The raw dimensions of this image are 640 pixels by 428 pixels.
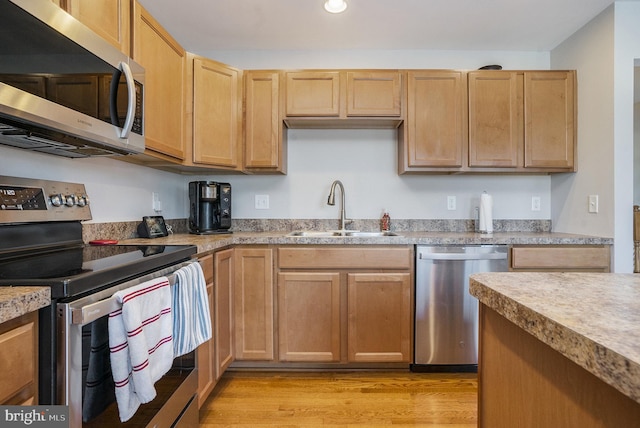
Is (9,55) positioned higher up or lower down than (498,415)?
higher up

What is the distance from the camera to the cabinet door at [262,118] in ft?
7.50

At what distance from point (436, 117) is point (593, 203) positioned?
1.18 m

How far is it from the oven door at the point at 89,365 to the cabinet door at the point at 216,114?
3.85 ft

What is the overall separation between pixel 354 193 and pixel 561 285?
1949 millimetres

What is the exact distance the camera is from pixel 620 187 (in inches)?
77.6

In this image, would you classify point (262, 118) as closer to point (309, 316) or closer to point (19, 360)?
point (309, 316)

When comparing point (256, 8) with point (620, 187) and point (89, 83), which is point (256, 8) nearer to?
point (89, 83)

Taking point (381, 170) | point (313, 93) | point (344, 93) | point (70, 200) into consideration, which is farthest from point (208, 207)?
point (381, 170)

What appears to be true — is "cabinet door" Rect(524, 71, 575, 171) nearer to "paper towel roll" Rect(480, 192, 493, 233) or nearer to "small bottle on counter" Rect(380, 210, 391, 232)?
"paper towel roll" Rect(480, 192, 493, 233)

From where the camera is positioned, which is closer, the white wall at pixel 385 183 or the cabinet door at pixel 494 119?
the cabinet door at pixel 494 119

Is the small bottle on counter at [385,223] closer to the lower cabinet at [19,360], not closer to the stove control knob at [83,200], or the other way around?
the stove control knob at [83,200]

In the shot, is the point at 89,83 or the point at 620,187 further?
the point at 620,187

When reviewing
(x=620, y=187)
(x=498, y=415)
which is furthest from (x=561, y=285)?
(x=620, y=187)

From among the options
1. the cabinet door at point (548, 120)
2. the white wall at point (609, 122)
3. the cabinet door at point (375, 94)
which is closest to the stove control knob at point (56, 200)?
the cabinet door at point (375, 94)
